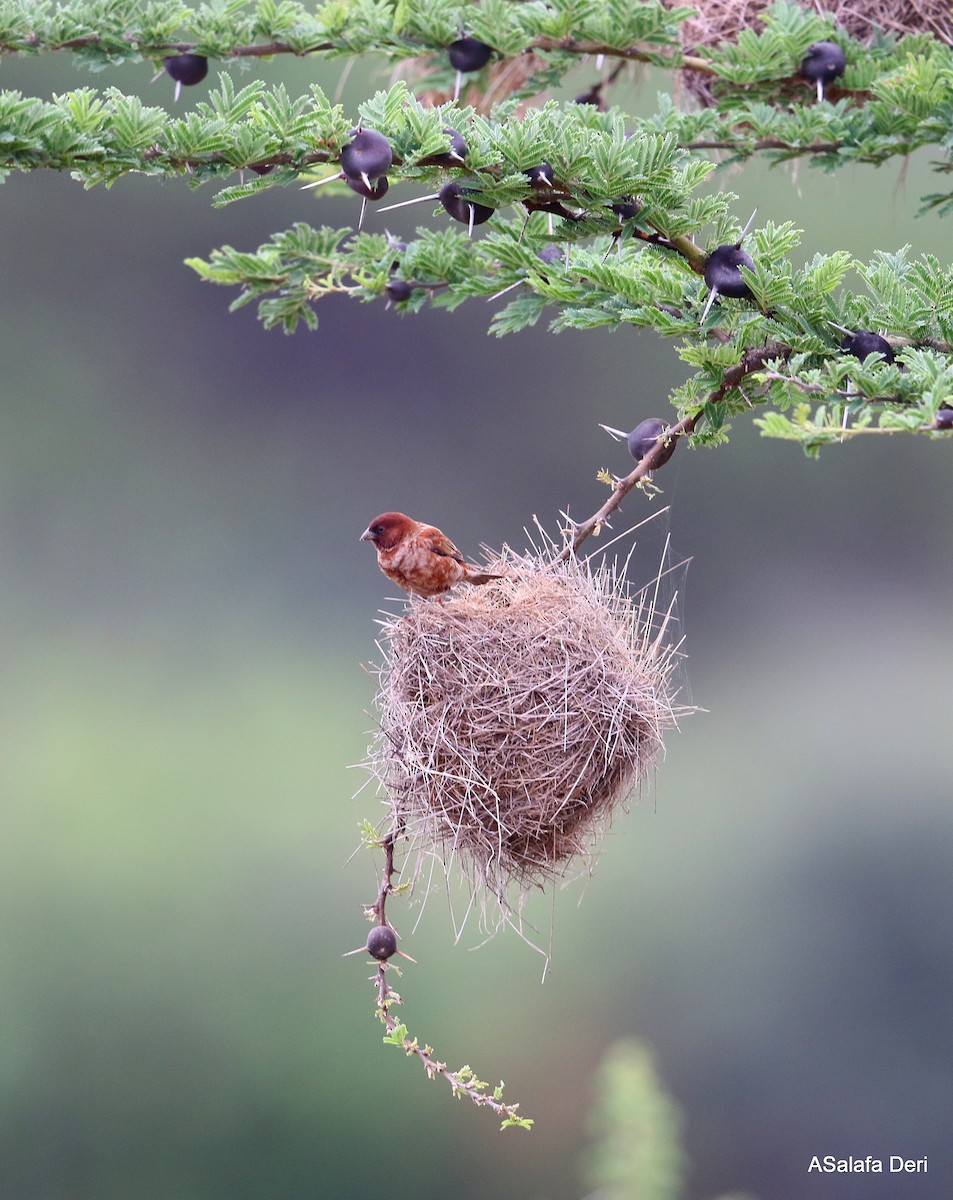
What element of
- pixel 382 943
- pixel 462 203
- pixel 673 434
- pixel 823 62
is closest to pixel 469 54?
pixel 823 62

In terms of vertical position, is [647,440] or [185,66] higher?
[185,66]

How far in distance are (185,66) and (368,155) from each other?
960 millimetres

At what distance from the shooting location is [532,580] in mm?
1979

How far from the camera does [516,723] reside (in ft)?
6.07

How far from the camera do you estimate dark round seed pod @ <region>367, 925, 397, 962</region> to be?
69.7 inches

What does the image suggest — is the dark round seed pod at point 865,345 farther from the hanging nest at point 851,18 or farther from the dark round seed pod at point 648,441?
the hanging nest at point 851,18

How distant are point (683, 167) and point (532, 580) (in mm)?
673

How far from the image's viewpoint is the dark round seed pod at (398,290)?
90.4 inches

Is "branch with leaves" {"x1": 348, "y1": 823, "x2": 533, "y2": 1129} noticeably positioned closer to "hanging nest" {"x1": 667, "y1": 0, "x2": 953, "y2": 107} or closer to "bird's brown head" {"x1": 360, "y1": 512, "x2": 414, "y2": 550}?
"bird's brown head" {"x1": 360, "y1": 512, "x2": 414, "y2": 550}

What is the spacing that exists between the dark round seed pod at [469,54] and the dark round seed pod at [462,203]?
81 centimetres

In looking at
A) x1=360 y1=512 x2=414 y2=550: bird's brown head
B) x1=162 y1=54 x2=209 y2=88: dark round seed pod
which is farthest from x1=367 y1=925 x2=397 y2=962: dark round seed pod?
x1=162 y1=54 x2=209 y2=88: dark round seed pod

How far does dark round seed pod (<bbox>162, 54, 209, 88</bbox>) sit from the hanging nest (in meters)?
0.96

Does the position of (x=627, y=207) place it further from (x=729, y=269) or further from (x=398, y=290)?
(x=398, y=290)

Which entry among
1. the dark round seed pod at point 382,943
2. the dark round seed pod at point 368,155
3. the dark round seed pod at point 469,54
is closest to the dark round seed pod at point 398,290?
the dark round seed pod at point 469,54
